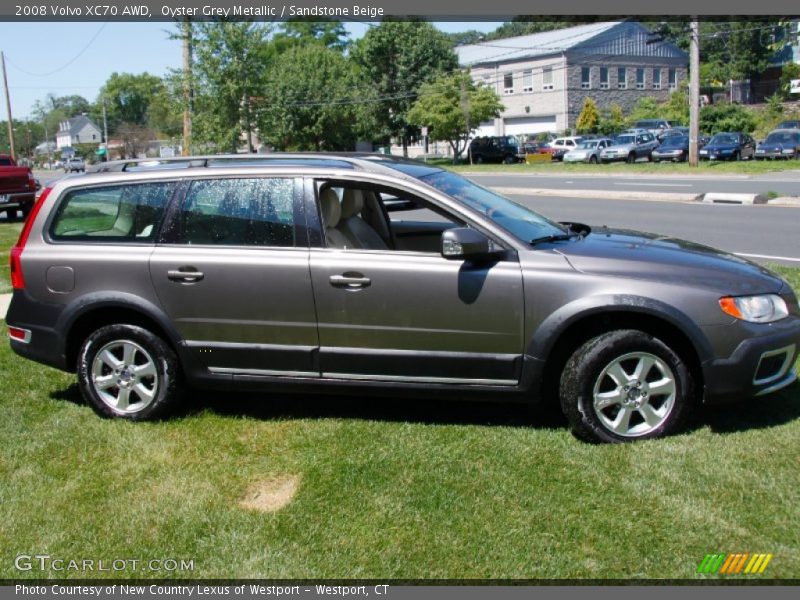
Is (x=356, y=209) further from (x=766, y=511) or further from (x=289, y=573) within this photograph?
(x=766, y=511)

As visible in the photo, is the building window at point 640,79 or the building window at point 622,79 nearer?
the building window at point 622,79

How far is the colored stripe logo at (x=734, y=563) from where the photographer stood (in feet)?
11.2

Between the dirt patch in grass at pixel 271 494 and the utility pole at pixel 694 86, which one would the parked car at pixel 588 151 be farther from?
the dirt patch in grass at pixel 271 494

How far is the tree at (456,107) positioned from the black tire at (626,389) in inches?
1858

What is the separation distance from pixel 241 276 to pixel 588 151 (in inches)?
1604

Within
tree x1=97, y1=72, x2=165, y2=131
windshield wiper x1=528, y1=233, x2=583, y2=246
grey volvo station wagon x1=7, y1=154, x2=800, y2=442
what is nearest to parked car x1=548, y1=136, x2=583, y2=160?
windshield wiper x1=528, y1=233, x2=583, y2=246

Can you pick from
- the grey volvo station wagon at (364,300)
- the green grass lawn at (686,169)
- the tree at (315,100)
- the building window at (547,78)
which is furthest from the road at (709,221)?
the building window at (547,78)

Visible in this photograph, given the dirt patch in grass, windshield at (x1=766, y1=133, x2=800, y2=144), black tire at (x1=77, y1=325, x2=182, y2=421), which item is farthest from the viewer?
windshield at (x1=766, y1=133, x2=800, y2=144)

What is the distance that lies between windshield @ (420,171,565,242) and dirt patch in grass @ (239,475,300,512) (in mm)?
1906

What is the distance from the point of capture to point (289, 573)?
3.53 m

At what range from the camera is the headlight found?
452cm

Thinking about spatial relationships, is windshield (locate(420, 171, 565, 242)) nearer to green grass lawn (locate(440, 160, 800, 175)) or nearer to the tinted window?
the tinted window

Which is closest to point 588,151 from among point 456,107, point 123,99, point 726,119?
point 456,107

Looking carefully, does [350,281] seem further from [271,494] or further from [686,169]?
[686,169]
